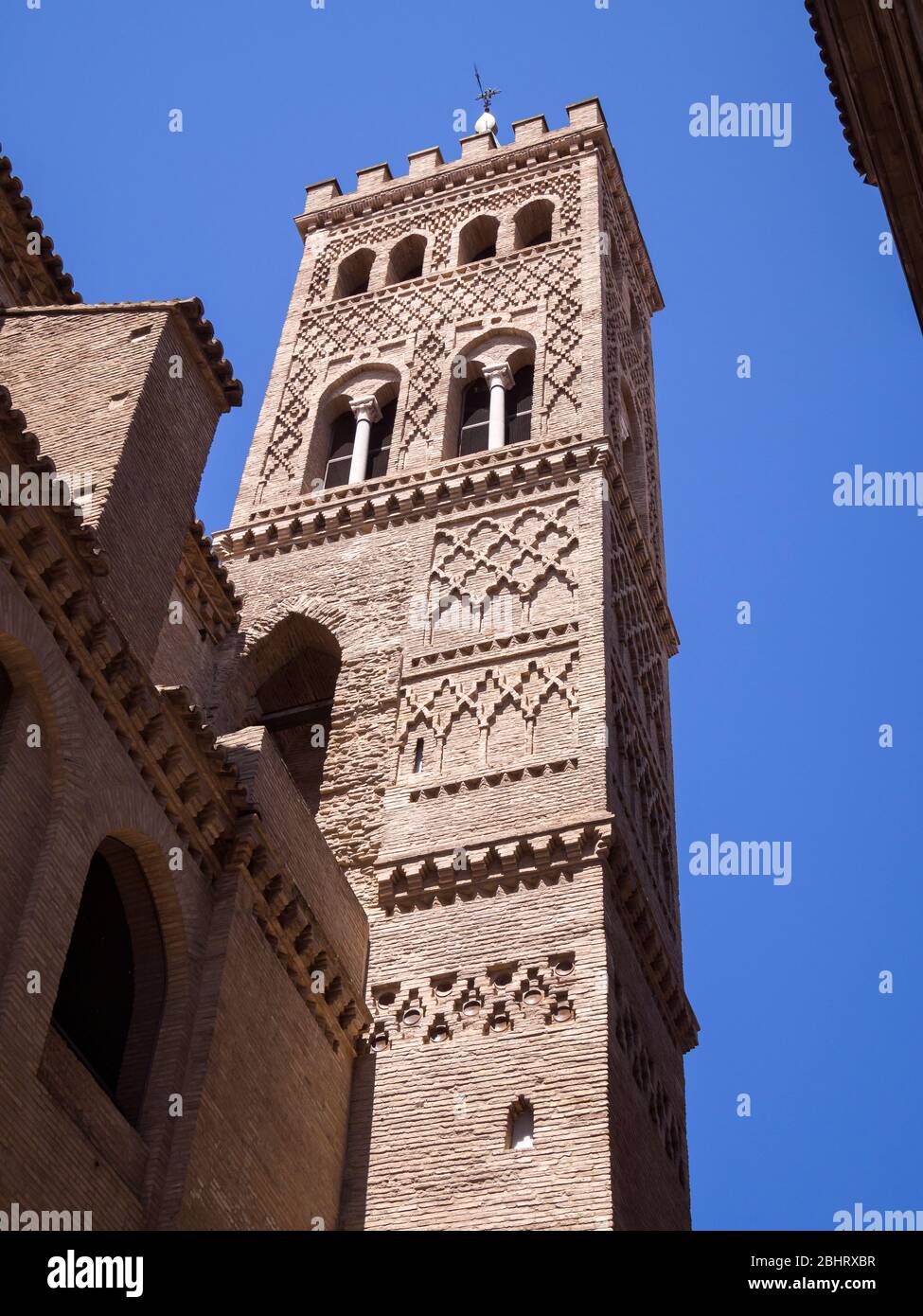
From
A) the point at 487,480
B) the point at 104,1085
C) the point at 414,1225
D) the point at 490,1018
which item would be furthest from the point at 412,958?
the point at 487,480

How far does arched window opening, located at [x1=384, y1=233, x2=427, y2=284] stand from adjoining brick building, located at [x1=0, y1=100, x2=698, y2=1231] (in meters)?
1.88

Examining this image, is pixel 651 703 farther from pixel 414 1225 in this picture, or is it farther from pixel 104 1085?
pixel 104 1085

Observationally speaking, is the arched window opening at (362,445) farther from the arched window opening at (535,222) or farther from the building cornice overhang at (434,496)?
the arched window opening at (535,222)

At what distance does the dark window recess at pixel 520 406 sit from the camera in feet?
55.8

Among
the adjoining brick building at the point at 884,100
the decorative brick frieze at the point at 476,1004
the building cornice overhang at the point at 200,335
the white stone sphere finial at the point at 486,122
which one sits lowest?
the decorative brick frieze at the point at 476,1004

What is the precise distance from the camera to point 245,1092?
944cm

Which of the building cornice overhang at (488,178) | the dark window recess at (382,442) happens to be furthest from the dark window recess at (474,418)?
the building cornice overhang at (488,178)

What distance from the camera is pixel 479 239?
20.5 m

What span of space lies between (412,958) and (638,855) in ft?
7.74

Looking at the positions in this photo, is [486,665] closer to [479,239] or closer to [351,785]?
[351,785]

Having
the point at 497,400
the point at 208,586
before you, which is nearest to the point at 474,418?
the point at 497,400

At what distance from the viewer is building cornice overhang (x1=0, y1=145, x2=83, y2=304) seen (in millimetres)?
12836

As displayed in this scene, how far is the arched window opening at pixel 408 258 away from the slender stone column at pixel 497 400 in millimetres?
3074

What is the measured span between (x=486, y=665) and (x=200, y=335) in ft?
11.5
